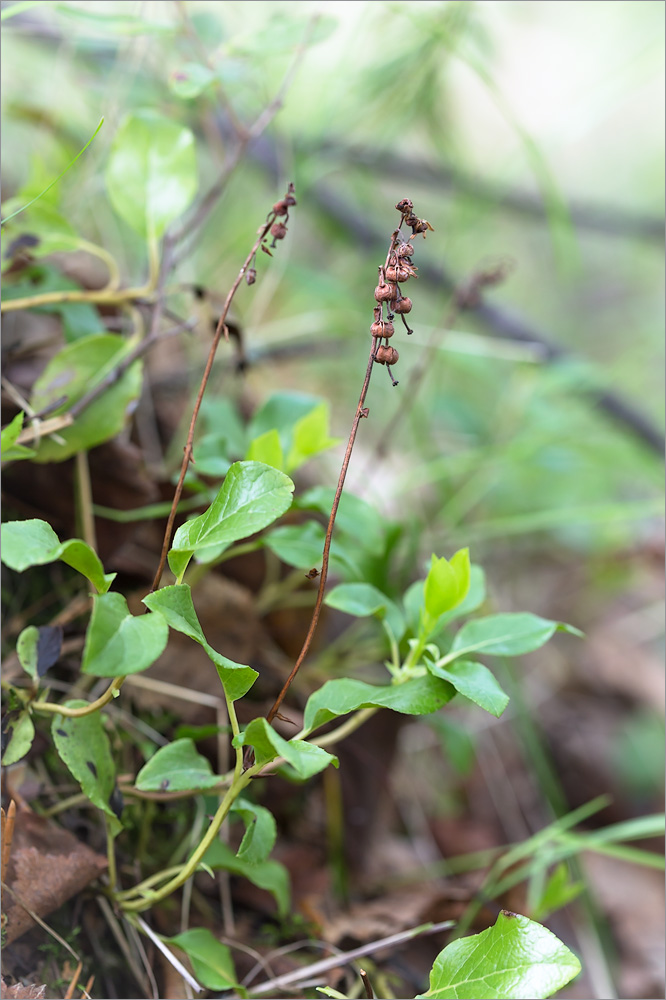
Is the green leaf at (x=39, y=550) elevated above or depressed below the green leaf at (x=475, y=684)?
above

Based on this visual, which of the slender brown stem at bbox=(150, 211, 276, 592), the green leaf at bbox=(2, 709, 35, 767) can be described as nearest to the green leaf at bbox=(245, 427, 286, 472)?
the slender brown stem at bbox=(150, 211, 276, 592)

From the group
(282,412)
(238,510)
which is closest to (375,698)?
(238,510)

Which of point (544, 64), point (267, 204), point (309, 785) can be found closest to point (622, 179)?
point (544, 64)

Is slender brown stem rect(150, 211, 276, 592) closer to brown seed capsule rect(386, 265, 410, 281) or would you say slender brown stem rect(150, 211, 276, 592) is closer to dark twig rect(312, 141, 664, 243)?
brown seed capsule rect(386, 265, 410, 281)

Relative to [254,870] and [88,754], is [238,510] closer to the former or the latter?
[88,754]

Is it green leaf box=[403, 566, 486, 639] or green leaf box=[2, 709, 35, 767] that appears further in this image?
green leaf box=[403, 566, 486, 639]

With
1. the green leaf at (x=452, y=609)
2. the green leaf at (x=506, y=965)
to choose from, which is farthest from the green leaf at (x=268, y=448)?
the green leaf at (x=506, y=965)

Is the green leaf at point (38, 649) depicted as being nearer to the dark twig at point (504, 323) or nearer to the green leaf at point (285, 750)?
the green leaf at point (285, 750)
